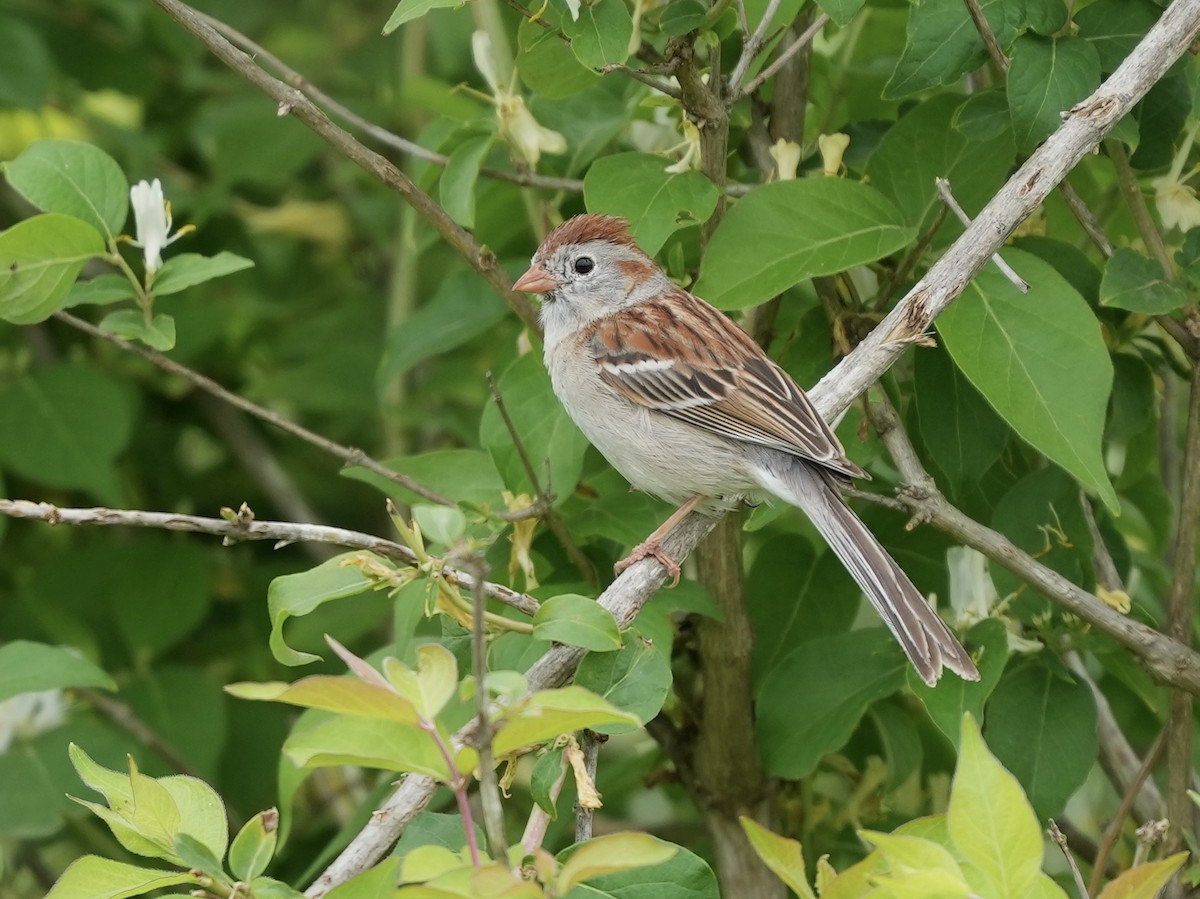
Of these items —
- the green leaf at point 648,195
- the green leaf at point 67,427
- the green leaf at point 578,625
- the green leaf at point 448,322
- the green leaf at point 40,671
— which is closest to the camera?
the green leaf at point 578,625

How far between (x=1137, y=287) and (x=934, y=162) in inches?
17.3

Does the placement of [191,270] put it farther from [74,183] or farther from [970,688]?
[970,688]

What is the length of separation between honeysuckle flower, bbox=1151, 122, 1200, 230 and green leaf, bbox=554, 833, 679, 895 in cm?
175

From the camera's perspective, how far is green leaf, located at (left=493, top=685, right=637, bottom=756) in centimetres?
Answer: 135

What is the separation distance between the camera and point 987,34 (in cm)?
230

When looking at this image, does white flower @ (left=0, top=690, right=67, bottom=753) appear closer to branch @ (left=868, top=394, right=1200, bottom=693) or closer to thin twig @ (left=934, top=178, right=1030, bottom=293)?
branch @ (left=868, top=394, right=1200, bottom=693)

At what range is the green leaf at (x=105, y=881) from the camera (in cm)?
162

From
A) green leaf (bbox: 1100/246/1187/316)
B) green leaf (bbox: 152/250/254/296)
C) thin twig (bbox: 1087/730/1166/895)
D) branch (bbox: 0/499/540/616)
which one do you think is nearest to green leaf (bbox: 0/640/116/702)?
branch (bbox: 0/499/540/616)

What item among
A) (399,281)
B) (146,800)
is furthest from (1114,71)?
(399,281)

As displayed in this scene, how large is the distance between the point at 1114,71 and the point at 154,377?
283 cm

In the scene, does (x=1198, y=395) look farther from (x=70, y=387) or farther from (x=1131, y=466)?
(x=70, y=387)

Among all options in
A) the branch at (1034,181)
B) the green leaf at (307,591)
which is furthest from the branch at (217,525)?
the branch at (1034,181)

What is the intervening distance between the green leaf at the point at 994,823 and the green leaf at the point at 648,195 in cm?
120

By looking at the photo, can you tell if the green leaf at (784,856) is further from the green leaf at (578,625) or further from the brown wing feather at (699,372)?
the brown wing feather at (699,372)
